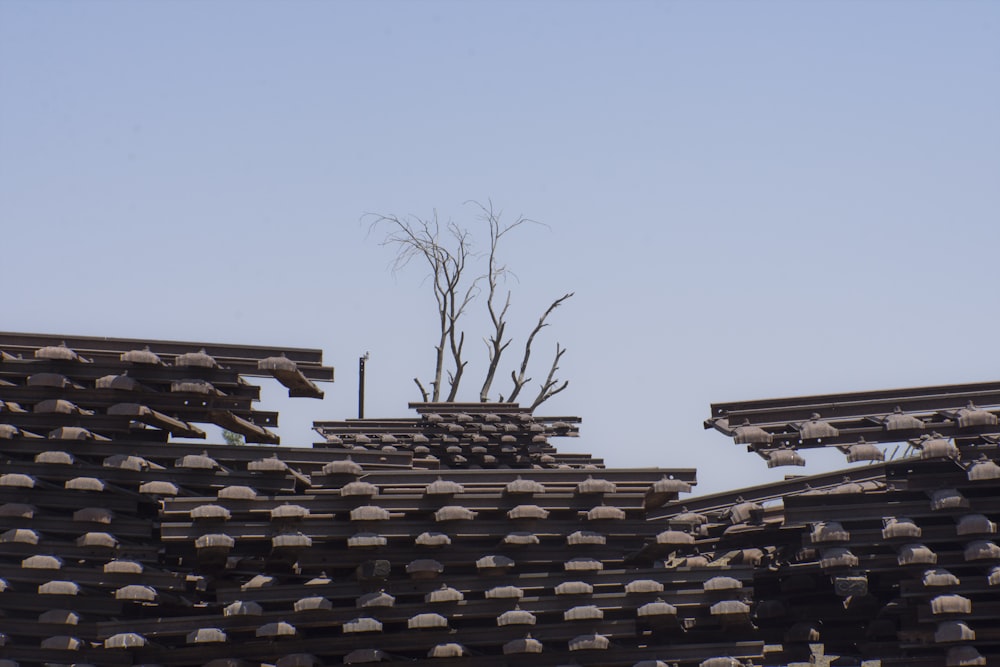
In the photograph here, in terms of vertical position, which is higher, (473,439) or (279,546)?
(473,439)

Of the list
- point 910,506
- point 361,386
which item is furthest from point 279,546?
point 361,386

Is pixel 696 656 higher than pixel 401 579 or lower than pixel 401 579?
lower

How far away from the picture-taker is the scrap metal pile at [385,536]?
15.5 meters

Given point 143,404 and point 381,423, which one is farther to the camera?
point 381,423

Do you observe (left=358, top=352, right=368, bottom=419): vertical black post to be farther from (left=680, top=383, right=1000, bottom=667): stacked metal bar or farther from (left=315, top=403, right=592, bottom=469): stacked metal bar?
(left=680, top=383, right=1000, bottom=667): stacked metal bar

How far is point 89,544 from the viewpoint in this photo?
15.6 metres

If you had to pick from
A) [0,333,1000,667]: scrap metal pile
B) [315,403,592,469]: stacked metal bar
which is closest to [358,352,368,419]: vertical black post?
[315,403,592,469]: stacked metal bar

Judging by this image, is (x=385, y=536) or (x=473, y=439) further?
(x=473, y=439)

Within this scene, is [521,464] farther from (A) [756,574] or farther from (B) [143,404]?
(B) [143,404]

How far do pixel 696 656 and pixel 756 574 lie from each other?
2.99 m

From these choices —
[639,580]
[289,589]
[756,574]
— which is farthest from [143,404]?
[756,574]

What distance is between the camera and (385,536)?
1556 centimetres

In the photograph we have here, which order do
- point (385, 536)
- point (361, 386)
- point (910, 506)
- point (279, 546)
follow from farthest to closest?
1. point (361, 386)
2. point (910, 506)
3. point (385, 536)
4. point (279, 546)

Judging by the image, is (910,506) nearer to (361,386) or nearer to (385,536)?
(385,536)
